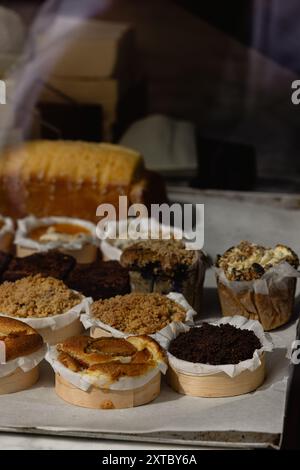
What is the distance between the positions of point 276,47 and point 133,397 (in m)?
3.47

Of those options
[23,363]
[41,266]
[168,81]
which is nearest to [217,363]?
[23,363]

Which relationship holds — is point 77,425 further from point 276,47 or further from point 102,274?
point 276,47

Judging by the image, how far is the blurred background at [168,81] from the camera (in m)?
4.25

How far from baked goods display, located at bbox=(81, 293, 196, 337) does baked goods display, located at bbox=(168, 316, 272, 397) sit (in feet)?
0.39

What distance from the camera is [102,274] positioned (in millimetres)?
2955

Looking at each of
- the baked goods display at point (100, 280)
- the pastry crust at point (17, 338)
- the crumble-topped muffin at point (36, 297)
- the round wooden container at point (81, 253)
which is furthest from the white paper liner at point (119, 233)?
the pastry crust at point (17, 338)

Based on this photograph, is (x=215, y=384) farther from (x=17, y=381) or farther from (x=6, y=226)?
(x=6, y=226)

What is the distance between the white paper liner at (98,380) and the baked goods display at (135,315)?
0.19m

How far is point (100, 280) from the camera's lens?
291 centimetres

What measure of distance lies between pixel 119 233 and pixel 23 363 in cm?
102

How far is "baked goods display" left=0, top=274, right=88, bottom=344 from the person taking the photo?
8.67 ft

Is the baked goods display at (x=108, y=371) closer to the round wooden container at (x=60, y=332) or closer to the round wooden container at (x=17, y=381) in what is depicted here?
the round wooden container at (x=17, y=381)

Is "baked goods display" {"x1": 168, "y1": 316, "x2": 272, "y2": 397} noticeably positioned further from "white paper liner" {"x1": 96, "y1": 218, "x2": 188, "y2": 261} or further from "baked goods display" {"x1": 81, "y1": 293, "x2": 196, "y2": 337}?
"white paper liner" {"x1": 96, "y1": 218, "x2": 188, "y2": 261}

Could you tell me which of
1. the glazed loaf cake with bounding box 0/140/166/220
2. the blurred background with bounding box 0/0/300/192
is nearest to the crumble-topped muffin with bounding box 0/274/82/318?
the glazed loaf cake with bounding box 0/140/166/220
